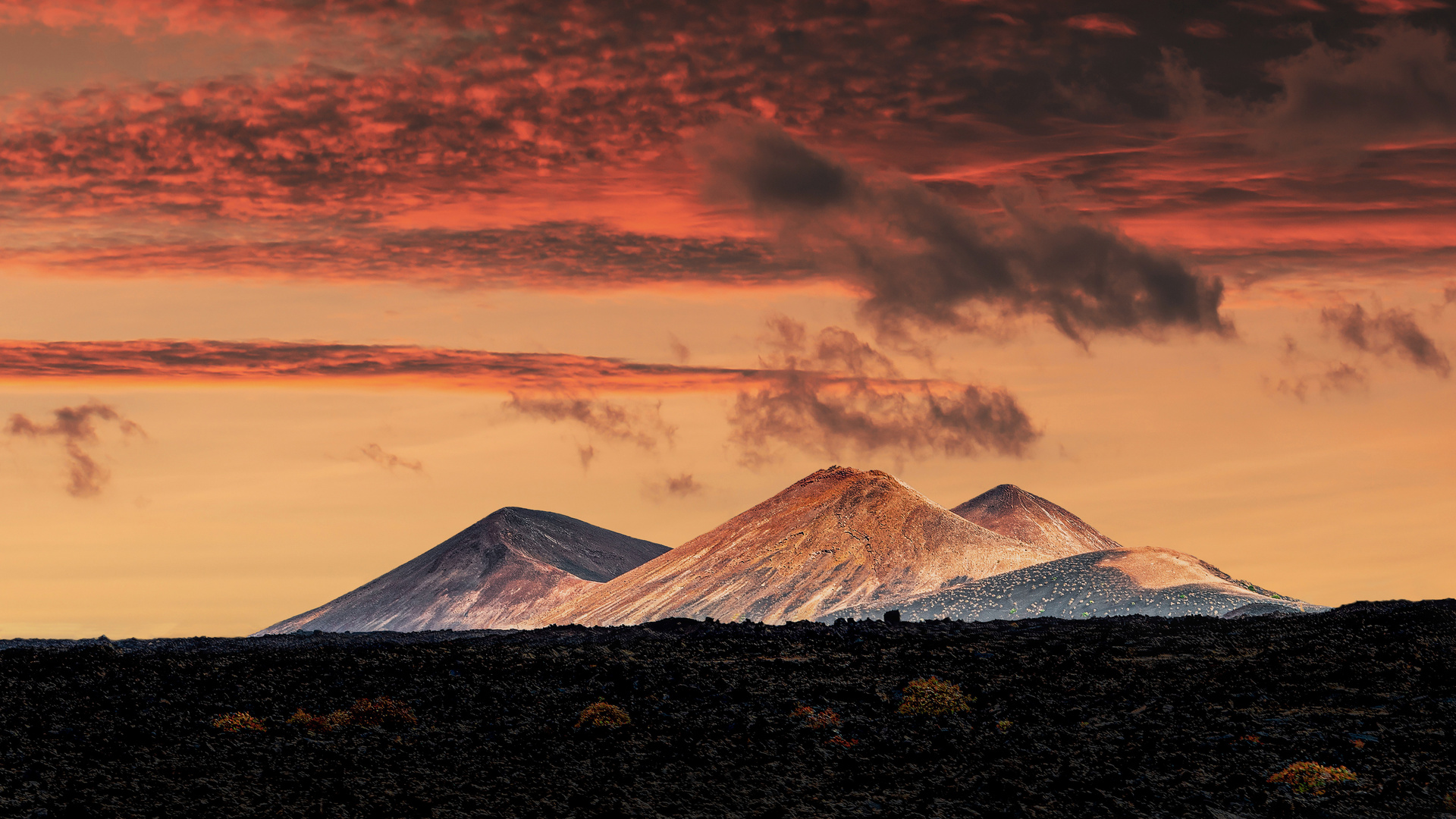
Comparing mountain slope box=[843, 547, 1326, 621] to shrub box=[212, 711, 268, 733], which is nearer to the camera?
shrub box=[212, 711, 268, 733]

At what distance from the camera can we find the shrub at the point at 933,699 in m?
31.1

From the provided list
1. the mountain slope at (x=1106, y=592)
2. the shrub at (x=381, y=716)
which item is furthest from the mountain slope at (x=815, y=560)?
the shrub at (x=381, y=716)

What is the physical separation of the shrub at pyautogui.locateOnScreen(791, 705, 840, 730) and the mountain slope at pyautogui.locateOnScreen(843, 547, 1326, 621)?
70262 millimetres

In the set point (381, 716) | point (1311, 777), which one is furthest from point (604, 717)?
point (1311, 777)

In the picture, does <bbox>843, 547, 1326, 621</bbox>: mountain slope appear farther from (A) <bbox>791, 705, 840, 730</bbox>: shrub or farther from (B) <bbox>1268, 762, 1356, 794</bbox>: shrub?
(B) <bbox>1268, 762, 1356, 794</bbox>: shrub

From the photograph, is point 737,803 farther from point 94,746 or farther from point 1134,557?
point 1134,557

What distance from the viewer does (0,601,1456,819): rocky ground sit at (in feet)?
77.2

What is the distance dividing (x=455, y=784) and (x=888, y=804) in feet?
26.8

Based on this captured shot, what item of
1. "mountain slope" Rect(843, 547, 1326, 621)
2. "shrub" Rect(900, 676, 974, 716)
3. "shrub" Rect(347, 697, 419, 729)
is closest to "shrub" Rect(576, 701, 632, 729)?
"shrub" Rect(347, 697, 419, 729)

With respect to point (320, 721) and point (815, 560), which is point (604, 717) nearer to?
point (320, 721)

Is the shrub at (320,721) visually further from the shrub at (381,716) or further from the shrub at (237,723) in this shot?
the shrub at (237,723)

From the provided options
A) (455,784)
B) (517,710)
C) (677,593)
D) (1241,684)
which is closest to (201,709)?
(517,710)

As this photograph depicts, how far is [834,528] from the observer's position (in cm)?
16512

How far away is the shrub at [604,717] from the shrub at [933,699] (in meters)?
6.95
